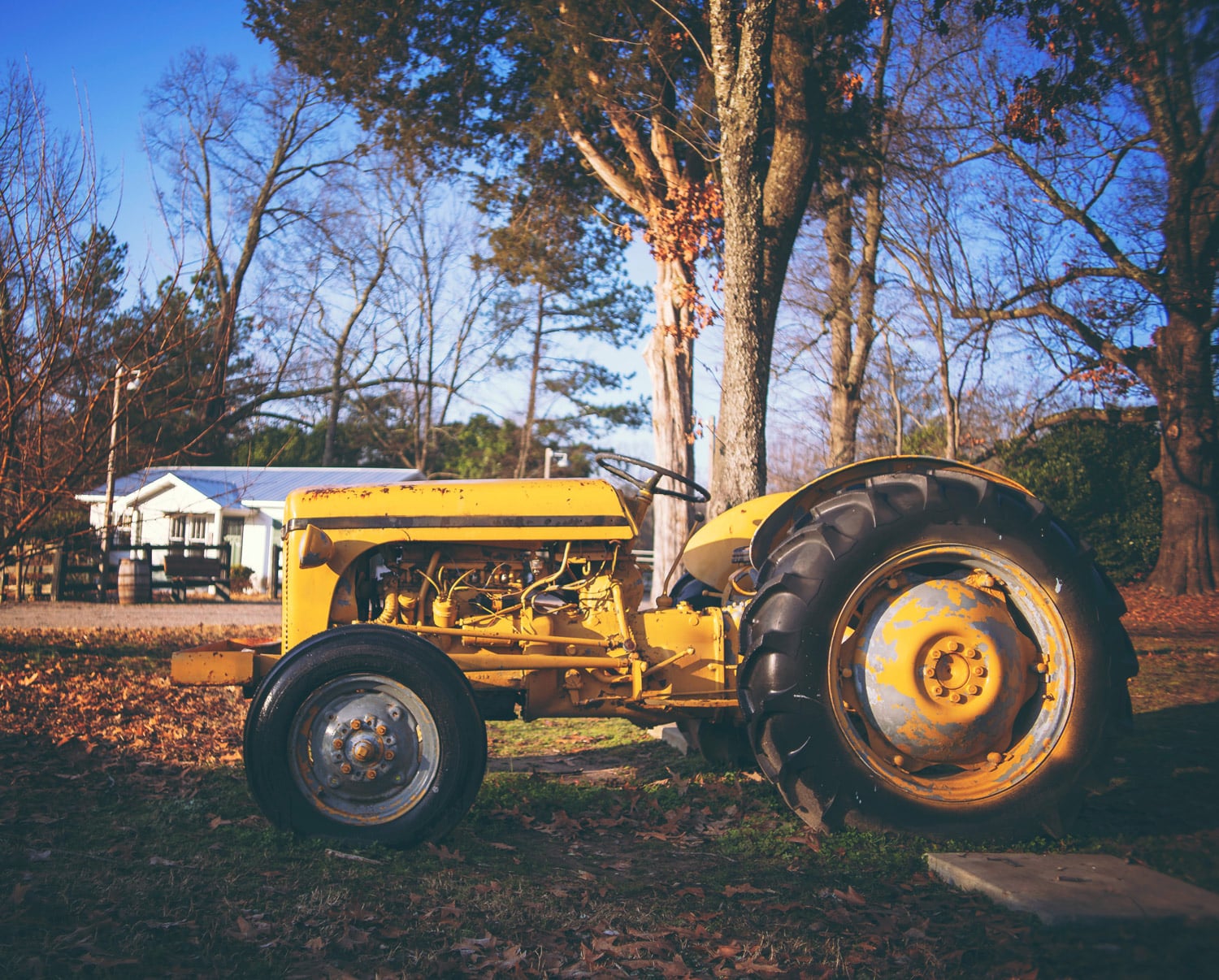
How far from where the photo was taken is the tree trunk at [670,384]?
1058 centimetres

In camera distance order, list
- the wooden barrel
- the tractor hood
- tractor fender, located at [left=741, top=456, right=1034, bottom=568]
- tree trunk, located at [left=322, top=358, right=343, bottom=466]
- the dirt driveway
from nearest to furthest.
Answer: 1. tractor fender, located at [left=741, top=456, right=1034, bottom=568]
2. the tractor hood
3. the dirt driveway
4. the wooden barrel
5. tree trunk, located at [left=322, top=358, right=343, bottom=466]

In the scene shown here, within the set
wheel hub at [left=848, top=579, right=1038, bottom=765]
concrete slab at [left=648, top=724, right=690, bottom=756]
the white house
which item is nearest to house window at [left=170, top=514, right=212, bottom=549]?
the white house

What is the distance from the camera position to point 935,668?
3652 millimetres

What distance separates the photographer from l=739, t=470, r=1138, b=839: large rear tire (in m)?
3.56

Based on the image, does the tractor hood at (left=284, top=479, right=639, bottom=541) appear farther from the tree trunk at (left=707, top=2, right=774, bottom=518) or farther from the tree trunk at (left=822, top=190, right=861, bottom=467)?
the tree trunk at (left=822, top=190, right=861, bottom=467)

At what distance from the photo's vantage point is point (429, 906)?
3.00 metres

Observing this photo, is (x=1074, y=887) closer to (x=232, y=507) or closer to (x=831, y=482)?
(x=831, y=482)

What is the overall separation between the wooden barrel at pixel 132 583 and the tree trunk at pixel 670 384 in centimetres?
1156

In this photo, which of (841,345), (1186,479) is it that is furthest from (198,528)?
(1186,479)

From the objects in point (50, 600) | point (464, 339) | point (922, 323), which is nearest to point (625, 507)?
point (922, 323)

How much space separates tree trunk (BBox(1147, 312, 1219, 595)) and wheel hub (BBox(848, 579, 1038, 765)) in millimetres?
10179

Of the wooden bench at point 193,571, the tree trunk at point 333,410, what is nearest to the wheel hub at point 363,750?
the wooden bench at point 193,571

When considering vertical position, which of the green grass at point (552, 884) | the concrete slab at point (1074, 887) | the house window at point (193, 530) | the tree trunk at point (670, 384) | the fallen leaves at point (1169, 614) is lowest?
the green grass at point (552, 884)

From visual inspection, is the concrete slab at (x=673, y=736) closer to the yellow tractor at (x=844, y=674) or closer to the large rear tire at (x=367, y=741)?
the yellow tractor at (x=844, y=674)
